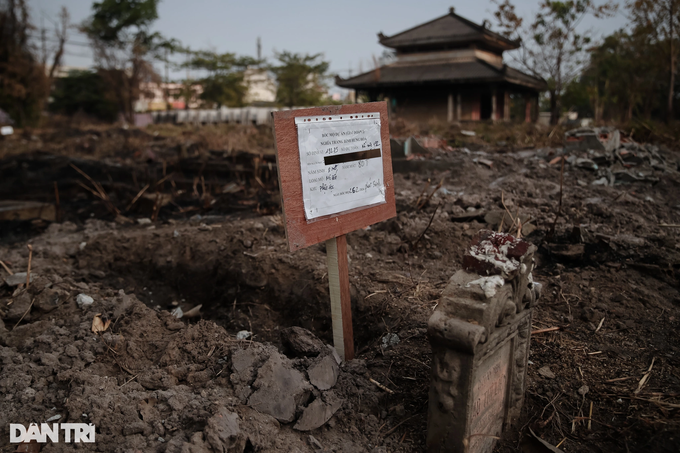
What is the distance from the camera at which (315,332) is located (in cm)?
356

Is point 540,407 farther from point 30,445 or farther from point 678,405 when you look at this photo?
point 30,445

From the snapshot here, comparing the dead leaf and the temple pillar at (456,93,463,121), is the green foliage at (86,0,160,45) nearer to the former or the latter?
the temple pillar at (456,93,463,121)

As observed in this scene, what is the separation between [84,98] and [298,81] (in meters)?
17.0

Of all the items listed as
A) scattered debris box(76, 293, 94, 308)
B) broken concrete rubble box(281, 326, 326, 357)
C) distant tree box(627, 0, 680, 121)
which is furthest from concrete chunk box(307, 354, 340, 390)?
distant tree box(627, 0, 680, 121)

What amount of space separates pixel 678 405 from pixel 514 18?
20953mm

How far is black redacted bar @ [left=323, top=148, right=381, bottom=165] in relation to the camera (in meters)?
2.55

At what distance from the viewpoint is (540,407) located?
99.0 inches

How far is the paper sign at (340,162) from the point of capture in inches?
96.0

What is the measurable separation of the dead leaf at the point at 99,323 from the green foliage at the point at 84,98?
36023 mm

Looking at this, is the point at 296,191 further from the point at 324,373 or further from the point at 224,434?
the point at 224,434

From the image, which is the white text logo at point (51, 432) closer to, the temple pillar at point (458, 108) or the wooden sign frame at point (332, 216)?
the wooden sign frame at point (332, 216)

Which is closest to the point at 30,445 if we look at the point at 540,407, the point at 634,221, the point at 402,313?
the point at 402,313

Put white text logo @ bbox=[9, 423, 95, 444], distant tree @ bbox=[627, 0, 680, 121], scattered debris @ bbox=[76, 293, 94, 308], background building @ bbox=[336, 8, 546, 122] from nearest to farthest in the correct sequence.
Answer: white text logo @ bbox=[9, 423, 95, 444] → scattered debris @ bbox=[76, 293, 94, 308] → distant tree @ bbox=[627, 0, 680, 121] → background building @ bbox=[336, 8, 546, 122]

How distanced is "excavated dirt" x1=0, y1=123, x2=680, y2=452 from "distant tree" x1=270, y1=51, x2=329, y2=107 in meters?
27.3
